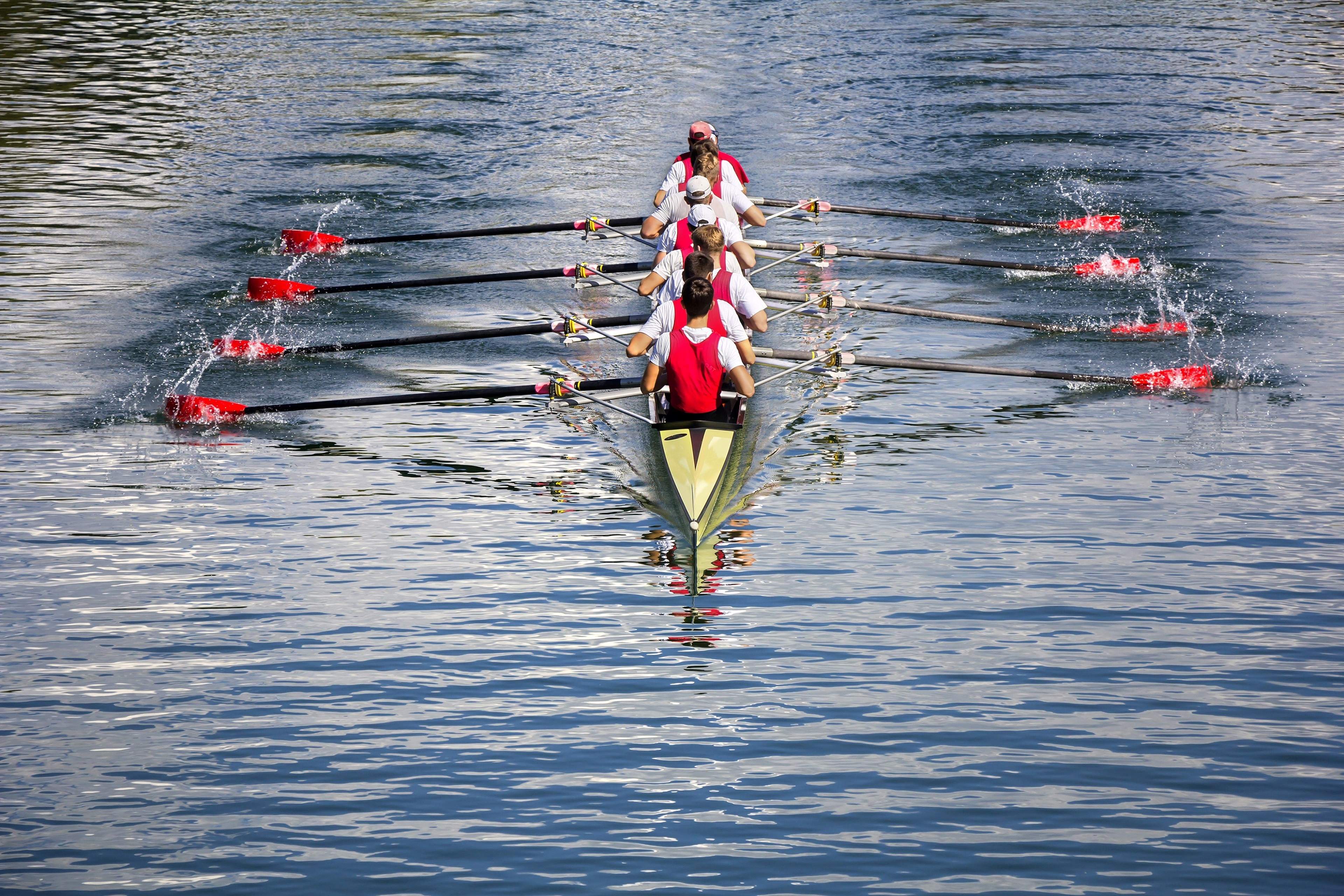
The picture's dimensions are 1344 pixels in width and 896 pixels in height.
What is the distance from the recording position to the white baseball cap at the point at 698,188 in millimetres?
13867

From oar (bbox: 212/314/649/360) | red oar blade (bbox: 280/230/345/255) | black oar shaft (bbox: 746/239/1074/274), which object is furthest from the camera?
red oar blade (bbox: 280/230/345/255)

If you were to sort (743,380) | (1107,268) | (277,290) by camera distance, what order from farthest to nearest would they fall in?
(1107,268)
(277,290)
(743,380)

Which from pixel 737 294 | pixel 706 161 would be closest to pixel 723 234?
pixel 706 161

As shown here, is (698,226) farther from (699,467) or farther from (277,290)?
(277,290)

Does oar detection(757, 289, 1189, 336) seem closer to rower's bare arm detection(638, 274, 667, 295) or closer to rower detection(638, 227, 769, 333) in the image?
rower's bare arm detection(638, 274, 667, 295)

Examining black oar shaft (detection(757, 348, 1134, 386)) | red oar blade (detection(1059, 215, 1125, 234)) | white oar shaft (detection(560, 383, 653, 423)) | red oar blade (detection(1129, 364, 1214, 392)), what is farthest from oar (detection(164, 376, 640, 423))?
red oar blade (detection(1059, 215, 1125, 234))

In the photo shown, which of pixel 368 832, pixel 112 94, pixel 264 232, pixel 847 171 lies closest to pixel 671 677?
pixel 368 832

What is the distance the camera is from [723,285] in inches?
484

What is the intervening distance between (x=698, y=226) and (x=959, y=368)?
8.95 ft

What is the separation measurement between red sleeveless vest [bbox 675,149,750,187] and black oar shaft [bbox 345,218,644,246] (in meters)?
1.48

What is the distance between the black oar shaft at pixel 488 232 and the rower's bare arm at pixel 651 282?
3629mm

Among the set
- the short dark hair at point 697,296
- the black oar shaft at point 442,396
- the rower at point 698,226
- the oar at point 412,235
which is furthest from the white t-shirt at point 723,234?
the short dark hair at point 697,296

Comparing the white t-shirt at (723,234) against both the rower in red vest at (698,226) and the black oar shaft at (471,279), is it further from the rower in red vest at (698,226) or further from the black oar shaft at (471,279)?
the black oar shaft at (471,279)

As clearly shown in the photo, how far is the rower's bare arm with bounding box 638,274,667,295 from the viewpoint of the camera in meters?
13.6
